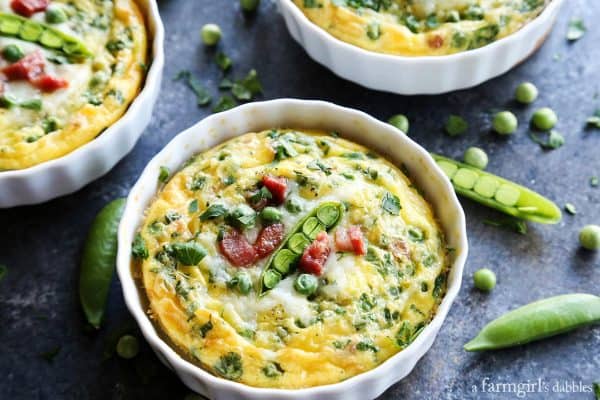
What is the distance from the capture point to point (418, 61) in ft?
17.3

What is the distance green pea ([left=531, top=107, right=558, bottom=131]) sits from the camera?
18.6 ft

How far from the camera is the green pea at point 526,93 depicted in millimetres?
5766

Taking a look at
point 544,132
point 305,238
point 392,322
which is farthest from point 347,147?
point 544,132

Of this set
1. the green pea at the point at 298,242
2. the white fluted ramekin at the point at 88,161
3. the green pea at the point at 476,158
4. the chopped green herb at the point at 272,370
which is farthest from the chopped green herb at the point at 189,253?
the green pea at the point at 476,158

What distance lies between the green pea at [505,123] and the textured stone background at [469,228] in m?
0.07

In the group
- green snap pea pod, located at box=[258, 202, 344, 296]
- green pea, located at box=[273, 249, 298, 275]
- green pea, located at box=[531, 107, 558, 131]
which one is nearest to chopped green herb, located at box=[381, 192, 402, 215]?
green snap pea pod, located at box=[258, 202, 344, 296]

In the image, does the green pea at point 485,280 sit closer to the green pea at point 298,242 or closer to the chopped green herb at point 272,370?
the green pea at point 298,242

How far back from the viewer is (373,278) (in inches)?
175

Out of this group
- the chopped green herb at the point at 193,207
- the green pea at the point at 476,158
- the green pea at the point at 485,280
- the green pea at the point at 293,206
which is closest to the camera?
the green pea at the point at 293,206

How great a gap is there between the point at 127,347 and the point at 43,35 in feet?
6.20

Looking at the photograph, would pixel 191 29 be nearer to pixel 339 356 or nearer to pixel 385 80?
pixel 385 80

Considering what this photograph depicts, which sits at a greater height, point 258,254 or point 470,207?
point 258,254

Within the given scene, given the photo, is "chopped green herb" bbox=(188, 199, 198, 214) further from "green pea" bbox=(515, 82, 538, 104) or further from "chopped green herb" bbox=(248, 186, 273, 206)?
"green pea" bbox=(515, 82, 538, 104)

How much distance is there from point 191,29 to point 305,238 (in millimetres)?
2322
